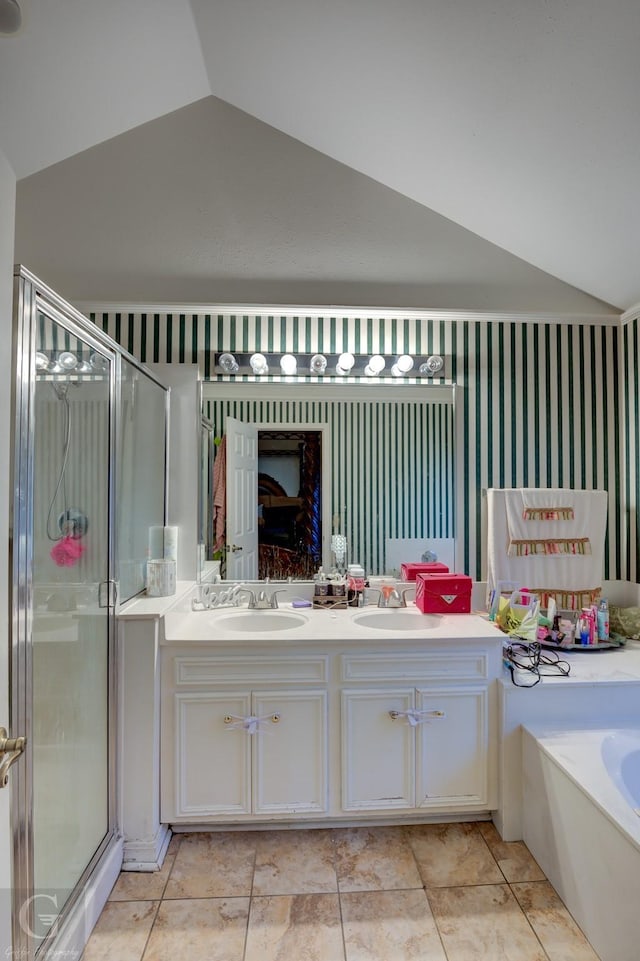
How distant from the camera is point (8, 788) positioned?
3.98 ft

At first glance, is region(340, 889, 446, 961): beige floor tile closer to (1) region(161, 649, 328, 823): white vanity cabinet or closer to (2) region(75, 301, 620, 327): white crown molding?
(1) region(161, 649, 328, 823): white vanity cabinet

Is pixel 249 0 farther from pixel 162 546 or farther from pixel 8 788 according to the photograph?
pixel 8 788

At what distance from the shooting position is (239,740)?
2.01m

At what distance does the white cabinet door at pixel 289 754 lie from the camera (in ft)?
6.59

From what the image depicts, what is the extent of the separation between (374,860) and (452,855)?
1.04 ft

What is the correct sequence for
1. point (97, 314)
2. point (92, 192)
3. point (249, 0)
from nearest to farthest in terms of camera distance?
point (249, 0) < point (92, 192) < point (97, 314)

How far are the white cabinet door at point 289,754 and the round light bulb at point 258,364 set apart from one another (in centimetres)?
162

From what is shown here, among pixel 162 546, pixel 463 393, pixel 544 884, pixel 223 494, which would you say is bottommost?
pixel 544 884

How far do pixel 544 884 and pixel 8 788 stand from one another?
6.09 ft

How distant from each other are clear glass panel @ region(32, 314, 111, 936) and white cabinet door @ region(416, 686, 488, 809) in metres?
1.27

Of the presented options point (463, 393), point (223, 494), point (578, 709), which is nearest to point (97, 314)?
point (223, 494)

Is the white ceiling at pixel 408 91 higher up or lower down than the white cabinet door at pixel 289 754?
higher up

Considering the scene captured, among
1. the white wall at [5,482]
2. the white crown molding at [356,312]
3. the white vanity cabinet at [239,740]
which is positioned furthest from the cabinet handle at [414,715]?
the white crown molding at [356,312]

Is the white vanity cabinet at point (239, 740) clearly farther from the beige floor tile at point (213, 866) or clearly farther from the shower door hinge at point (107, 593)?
the shower door hinge at point (107, 593)
